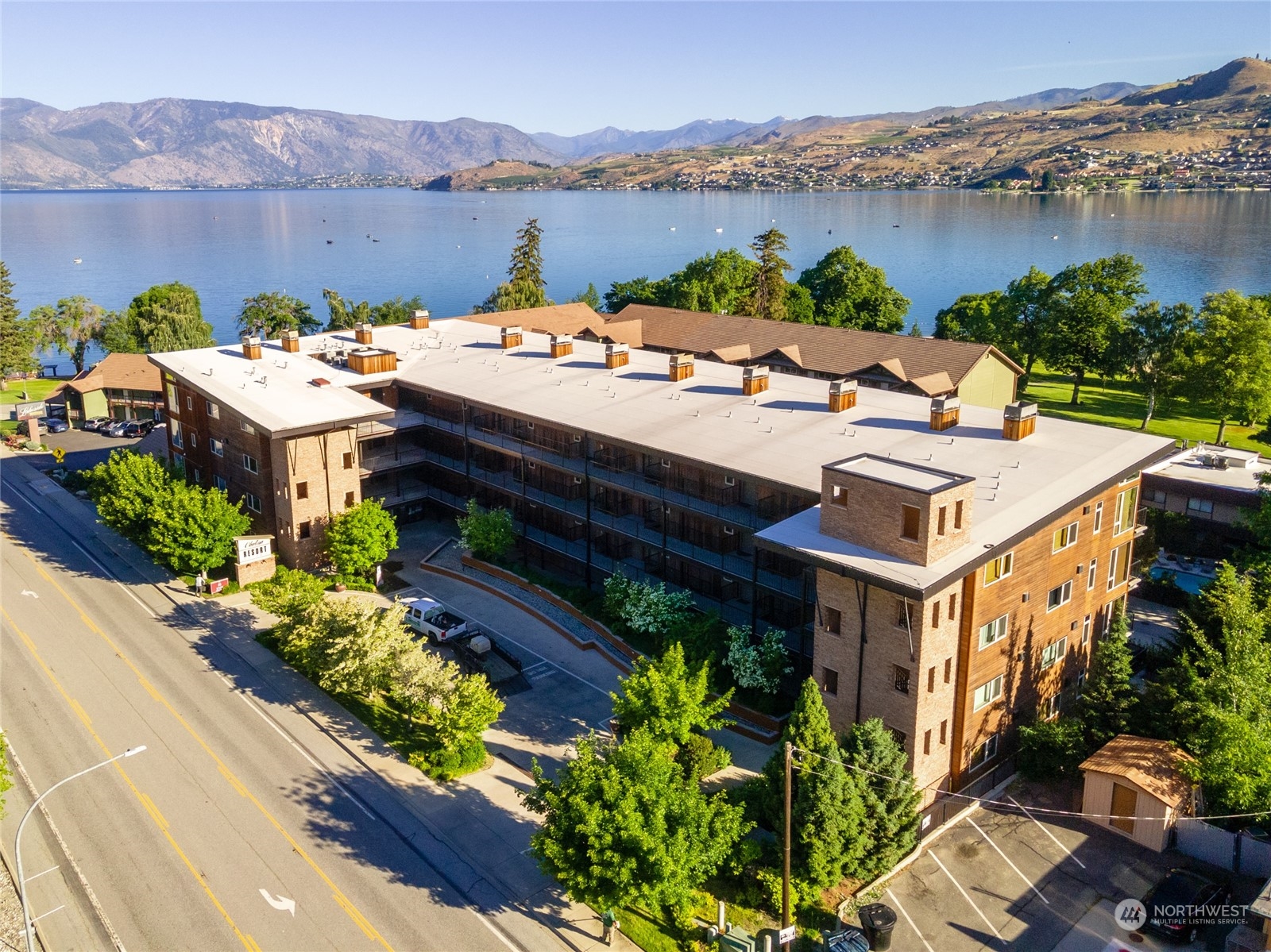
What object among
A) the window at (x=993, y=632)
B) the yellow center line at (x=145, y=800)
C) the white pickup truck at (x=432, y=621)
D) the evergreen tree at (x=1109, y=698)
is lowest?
the yellow center line at (x=145, y=800)

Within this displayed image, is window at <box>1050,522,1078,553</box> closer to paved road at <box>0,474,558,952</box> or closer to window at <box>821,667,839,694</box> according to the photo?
window at <box>821,667,839,694</box>

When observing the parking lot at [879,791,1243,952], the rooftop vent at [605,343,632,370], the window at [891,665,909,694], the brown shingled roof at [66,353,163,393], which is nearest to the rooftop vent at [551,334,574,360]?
the rooftop vent at [605,343,632,370]

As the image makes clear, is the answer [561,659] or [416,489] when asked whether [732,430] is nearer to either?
[561,659]

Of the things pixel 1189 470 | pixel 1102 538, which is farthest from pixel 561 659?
pixel 1189 470

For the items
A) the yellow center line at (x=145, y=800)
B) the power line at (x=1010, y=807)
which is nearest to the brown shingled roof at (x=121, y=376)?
the yellow center line at (x=145, y=800)

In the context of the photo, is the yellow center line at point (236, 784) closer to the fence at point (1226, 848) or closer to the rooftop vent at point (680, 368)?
the fence at point (1226, 848)

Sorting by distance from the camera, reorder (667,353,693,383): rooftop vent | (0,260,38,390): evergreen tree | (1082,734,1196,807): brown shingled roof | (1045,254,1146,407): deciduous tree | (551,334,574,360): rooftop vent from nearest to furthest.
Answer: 1. (1082,734,1196,807): brown shingled roof
2. (667,353,693,383): rooftop vent
3. (551,334,574,360): rooftop vent
4. (1045,254,1146,407): deciduous tree
5. (0,260,38,390): evergreen tree
